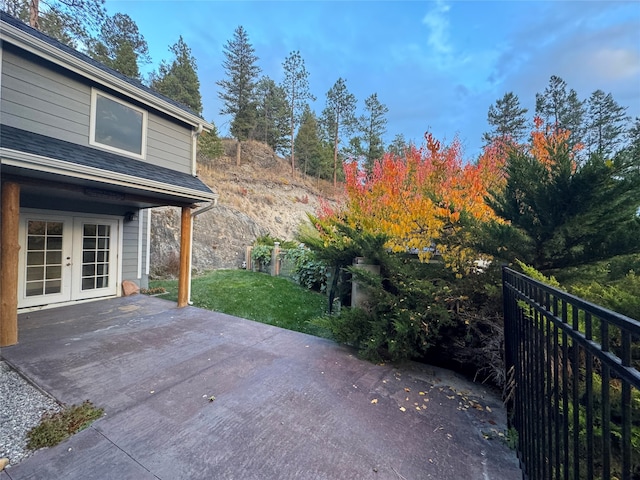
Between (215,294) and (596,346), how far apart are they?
24.2 ft

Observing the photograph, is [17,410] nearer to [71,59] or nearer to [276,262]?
[71,59]

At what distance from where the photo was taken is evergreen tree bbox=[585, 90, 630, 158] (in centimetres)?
1535

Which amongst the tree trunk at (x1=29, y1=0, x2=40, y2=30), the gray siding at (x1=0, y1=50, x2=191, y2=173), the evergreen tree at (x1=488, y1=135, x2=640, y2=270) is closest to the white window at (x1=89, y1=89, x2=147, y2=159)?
the gray siding at (x1=0, y1=50, x2=191, y2=173)

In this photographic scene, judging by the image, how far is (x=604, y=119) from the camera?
15.5 metres

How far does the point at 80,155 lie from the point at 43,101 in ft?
4.31

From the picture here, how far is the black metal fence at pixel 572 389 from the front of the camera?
800mm

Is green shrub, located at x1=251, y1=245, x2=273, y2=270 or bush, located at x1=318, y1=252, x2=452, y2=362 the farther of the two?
green shrub, located at x1=251, y1=245, x2=273, y2=270

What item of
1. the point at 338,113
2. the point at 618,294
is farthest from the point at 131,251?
the point at 338,113

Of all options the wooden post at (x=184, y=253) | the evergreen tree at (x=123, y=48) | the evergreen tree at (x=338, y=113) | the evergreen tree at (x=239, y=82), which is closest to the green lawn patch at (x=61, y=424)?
the wooden post at (x=184, y=253)

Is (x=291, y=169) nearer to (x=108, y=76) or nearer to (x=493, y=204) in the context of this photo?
(x=108, y=76)

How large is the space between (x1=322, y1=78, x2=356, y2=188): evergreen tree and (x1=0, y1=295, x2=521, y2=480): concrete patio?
71.4 ft

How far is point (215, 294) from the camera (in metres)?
7.21

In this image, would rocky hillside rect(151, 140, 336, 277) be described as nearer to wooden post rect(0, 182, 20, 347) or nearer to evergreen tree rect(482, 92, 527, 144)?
wooden post rect(0, 182, 20, 347)

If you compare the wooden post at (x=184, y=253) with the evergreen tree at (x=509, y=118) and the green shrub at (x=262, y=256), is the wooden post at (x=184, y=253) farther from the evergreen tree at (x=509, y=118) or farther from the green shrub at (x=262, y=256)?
the evergreen tree at (x=509, y=118)
